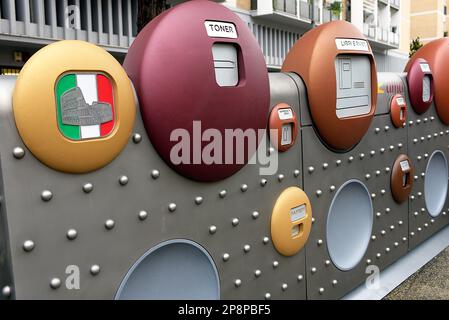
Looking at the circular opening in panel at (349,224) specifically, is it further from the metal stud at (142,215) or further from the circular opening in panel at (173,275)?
the metal stud at (142,215)

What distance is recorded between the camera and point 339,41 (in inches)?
81.8

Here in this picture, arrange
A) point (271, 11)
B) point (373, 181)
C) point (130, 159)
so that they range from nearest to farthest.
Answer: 1. point (130, 159)
2. point (373, 181)
3. point (271, 11)

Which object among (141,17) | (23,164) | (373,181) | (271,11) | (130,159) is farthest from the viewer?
(271,11)

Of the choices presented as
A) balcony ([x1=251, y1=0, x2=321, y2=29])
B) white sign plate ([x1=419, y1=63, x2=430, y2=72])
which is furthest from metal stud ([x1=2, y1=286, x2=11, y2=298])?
balcony ([x1=251, y1=0, x2=321, y2=29])

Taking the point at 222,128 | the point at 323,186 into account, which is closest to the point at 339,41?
the point at 323,186

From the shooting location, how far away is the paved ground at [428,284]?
8.05ft

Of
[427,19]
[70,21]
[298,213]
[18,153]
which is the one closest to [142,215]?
[18,153]

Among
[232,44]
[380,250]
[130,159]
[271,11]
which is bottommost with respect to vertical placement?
[380,250]

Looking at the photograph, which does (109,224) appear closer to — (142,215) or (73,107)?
(142,215)

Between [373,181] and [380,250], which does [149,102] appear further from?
[380,250]

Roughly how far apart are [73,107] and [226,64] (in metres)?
0.58

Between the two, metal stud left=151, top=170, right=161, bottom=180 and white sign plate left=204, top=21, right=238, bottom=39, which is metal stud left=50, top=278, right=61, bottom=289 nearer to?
metal stud left=151, top=170, right=161, bottom=180

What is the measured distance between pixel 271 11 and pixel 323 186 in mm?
12976

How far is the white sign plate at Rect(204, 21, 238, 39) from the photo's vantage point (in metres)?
1.52
